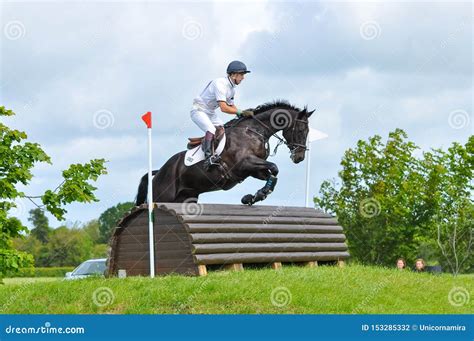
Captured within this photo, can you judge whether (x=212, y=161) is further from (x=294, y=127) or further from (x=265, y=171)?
(x=294, y=127)

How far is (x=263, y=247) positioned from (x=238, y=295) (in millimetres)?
2769

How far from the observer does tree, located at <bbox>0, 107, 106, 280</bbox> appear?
11.2 meters

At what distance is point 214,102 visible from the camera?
A: 1155 centimetres

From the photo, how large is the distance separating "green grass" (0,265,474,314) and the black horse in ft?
5.00

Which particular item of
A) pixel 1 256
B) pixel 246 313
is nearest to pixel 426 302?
pixel 246 313

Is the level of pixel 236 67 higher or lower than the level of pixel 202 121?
higher

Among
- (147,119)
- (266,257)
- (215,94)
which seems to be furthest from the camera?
(266,257)

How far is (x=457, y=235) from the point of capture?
29109mm

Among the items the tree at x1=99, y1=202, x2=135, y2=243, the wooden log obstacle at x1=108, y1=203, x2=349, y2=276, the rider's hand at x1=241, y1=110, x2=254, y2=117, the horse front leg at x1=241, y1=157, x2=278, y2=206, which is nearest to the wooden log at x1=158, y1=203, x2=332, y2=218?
the wooden log obstacle at x1=108, y1=203, x2=349, y2=276

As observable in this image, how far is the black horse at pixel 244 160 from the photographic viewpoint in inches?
446

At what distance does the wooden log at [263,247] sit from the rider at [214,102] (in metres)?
1.31

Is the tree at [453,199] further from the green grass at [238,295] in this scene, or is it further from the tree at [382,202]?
the green grass at [238,295]

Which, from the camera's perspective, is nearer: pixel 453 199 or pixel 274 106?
pixel 274 106

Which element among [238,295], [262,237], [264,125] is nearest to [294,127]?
[264,125]
